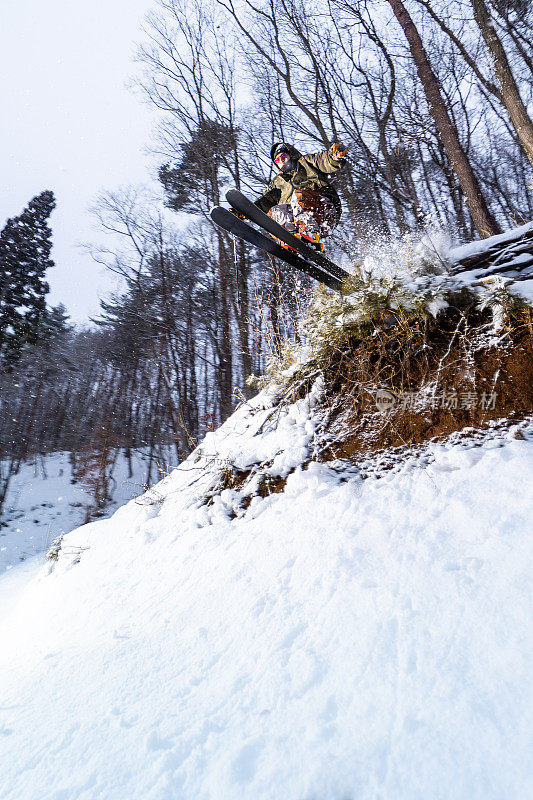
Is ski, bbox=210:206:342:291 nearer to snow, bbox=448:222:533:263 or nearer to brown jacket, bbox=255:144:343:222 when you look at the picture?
brown jacket, bbox=255:144:343:222

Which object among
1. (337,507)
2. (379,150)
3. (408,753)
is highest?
(379,150)

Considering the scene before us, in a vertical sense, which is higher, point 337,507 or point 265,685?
point 337,507

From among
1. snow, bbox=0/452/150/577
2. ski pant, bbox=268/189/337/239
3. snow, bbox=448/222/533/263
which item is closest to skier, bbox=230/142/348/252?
ski pant, bbox=268/189/337/239

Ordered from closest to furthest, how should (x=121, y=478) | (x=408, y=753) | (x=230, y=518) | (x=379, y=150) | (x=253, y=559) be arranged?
(x=408, y=753) → (x=253, y=559) → (x=230, y=518) → (x=379, y=150) → (x=121, y=478)

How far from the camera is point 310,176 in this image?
3854 mm

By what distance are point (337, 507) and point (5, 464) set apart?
1799cm

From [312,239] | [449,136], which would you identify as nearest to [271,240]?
[312,239]

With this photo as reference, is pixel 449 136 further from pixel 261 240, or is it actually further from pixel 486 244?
pixel 486 244

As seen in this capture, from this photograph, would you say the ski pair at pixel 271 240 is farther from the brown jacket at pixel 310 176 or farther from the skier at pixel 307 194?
the brown jacket at pixel 310 176

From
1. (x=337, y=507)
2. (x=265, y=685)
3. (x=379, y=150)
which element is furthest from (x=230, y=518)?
(x=379, y=150)

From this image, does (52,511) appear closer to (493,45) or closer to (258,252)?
(258,252)

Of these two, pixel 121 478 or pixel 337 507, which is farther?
pixel 121 478

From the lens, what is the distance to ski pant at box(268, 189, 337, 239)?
3.74 m

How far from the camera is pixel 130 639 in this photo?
1474 mm
